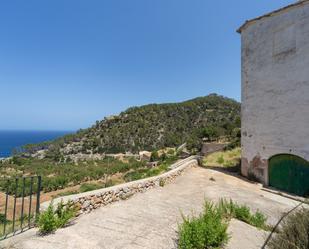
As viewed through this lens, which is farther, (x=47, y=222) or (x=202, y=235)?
(x=47, y=222)

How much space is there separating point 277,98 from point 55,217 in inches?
473

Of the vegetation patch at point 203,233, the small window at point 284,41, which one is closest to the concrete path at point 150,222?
the vegetation patch at point 203,233

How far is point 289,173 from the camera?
41.0 feet

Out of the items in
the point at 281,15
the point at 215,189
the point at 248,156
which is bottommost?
the point at 215,189

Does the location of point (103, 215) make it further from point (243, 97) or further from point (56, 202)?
point (243, 97)

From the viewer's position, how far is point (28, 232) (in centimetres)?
599

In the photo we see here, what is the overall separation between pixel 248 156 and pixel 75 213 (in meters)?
11.1

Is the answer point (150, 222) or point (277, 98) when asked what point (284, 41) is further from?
point (150, 222)

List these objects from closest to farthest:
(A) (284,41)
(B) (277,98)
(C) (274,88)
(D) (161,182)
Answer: (D) (161,182)
(A) (284,41)
(B) (277,98)
(C) (274,88)

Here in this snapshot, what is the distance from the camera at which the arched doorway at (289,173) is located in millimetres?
11867

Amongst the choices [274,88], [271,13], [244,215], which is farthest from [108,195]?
[271,13]

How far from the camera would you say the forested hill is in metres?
58.2

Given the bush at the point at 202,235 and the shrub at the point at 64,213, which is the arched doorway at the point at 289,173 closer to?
the bush at the point at 202,235

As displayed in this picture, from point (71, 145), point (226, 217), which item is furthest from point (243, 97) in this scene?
point (71, 145)
